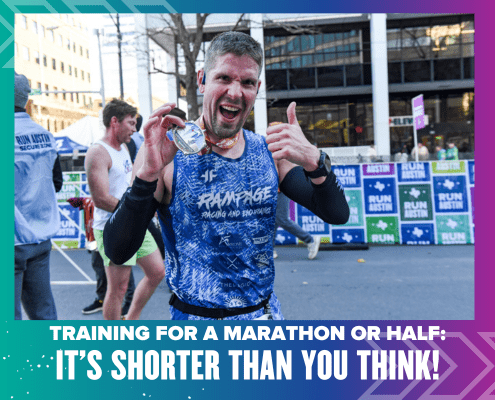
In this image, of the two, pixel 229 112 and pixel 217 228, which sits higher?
pixel 229 112

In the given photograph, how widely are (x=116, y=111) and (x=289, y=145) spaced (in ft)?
9.29

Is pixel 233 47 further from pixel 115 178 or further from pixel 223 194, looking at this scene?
pixel 115 178

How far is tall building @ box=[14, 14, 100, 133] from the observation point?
5300 cm

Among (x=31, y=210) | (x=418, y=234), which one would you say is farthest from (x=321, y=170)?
(x=418, y=234)

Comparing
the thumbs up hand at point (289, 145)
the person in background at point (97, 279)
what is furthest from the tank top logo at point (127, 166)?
the thumbs up hand at point (289, 145)

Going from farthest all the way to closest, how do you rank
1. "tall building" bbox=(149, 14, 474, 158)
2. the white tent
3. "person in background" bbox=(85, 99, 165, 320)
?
1. "tall building" bbox=(149, 14, 474, 158)
2. the white tent
3. "person in background" bbox=(85, 99, 165, 320)

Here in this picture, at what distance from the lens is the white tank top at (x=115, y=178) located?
4.04m

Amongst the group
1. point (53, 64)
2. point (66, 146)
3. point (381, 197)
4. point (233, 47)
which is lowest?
point (381, 197)

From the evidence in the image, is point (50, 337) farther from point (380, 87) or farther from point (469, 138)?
point (469, 138)

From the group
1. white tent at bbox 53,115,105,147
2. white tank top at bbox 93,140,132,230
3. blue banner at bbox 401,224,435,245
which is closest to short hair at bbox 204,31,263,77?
white tank top at bbox 93,140,132,230

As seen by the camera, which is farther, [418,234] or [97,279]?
[418,234]

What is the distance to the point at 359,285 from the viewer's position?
6.02m

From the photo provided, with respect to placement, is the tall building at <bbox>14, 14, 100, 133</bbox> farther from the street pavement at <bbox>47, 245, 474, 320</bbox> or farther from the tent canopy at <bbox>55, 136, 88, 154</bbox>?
the street pavement at <bbox>47, 245, 474, 320</bbox>

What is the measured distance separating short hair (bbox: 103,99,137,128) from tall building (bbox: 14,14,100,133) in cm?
4816
